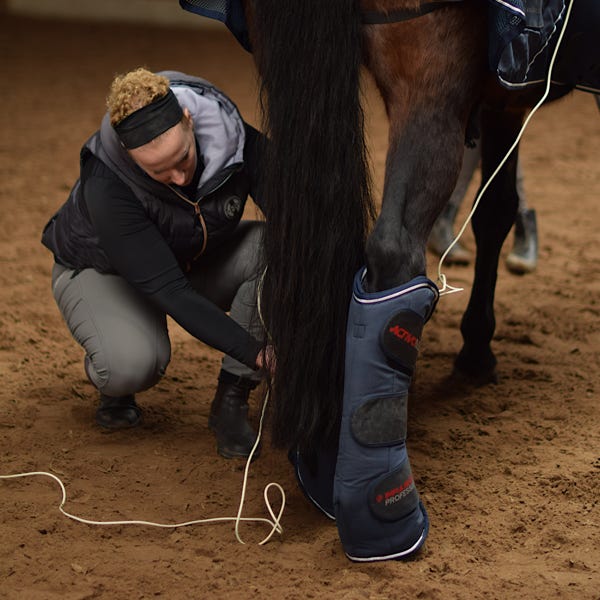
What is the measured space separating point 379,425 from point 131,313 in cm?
97

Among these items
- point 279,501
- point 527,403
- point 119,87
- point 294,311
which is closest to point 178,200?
point 119,87

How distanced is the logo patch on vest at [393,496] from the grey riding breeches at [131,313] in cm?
62

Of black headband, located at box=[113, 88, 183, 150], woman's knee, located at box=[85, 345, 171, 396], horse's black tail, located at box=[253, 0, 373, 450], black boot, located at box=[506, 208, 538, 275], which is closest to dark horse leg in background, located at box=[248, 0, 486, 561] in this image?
horse's black tail, located at box=[253, 0, 373, 450]

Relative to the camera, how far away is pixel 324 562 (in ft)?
7.02

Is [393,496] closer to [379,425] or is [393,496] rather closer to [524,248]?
[379,425]

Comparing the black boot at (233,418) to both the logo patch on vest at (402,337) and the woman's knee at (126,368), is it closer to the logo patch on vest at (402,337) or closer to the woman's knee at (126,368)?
the woman's knee at (126,368)

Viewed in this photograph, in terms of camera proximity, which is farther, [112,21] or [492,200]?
[112,21]

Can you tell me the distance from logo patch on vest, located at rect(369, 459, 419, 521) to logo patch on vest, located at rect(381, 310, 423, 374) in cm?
25

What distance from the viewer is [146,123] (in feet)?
7.52

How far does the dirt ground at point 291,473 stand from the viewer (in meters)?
2.05

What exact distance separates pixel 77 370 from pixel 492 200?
61.3 inches

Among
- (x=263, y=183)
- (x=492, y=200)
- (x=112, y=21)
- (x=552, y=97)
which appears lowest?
(x=112, y=21)

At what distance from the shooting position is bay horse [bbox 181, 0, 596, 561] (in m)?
2.00

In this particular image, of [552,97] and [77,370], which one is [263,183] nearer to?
[552,97]
